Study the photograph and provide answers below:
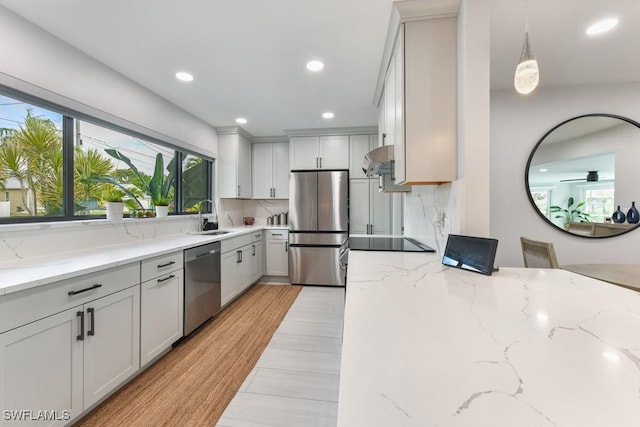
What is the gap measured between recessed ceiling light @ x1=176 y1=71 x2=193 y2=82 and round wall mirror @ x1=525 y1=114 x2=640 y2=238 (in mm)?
3522

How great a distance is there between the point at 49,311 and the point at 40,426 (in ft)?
1.76

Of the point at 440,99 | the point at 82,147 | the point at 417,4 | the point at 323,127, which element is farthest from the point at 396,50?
the point at 82,147

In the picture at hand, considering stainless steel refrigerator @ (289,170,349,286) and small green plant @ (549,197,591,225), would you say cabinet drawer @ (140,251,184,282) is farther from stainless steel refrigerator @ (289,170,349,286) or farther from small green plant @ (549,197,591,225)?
small green plant @ (549,197,591,225)

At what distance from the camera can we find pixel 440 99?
153 centimetres

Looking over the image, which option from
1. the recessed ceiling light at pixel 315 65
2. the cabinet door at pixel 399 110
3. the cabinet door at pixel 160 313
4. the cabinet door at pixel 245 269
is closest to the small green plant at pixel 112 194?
the cabinet door at pixel 160 313

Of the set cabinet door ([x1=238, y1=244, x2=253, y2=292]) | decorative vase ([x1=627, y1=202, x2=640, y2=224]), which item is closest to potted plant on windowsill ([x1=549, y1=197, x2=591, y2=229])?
decorative vase ([x1=627, y1=202, x2=640, y2=224])

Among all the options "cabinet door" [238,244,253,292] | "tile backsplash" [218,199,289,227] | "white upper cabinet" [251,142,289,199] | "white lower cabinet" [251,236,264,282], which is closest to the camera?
"cabinet door" [238,244,253,292]

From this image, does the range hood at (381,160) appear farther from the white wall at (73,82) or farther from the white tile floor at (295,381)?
the white wall at (73,82)

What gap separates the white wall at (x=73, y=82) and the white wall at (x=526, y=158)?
11.9ft

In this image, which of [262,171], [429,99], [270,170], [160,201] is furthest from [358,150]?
[160,201]

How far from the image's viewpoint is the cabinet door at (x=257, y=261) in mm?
3881

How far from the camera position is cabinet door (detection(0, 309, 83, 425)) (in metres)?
1.13

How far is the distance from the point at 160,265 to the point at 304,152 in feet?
9.01

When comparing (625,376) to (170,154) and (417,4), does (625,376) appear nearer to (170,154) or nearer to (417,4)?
(417,4)
